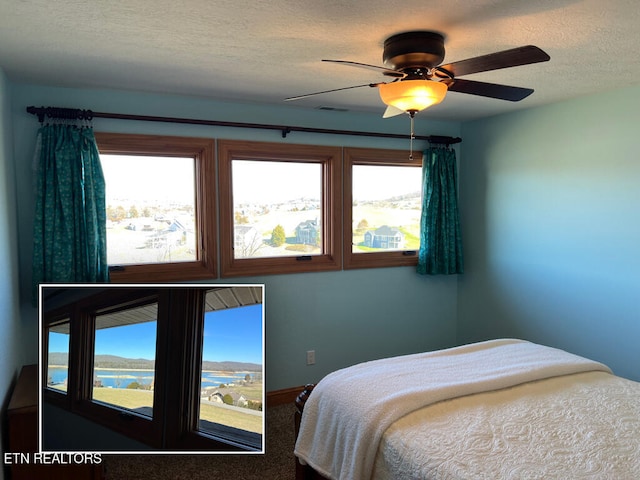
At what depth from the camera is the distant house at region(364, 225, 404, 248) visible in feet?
13.2

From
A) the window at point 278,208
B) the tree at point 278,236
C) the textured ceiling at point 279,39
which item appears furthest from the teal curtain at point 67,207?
the tree at point 278,236

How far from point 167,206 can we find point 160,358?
7.42ft

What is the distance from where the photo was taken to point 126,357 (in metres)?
1.21

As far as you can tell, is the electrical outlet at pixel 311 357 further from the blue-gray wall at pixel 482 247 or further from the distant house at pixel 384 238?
the distant house at pixel 384 238

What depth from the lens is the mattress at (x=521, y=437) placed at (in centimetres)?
153

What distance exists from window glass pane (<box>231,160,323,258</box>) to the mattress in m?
2.02

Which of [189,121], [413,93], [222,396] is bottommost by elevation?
[222,396]

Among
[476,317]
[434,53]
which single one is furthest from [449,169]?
[434,53]

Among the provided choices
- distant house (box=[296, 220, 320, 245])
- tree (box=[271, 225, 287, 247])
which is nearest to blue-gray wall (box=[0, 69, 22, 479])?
tree (box=[271, 225, 287, 247])

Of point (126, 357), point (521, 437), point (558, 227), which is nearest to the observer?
point (126, 357)

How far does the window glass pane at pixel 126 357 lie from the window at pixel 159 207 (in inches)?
80.2

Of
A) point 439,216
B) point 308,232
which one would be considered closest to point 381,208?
point 439,216

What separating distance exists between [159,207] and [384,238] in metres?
1.94

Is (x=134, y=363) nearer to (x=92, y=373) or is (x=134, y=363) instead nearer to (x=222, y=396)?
(x=92, y=373)
